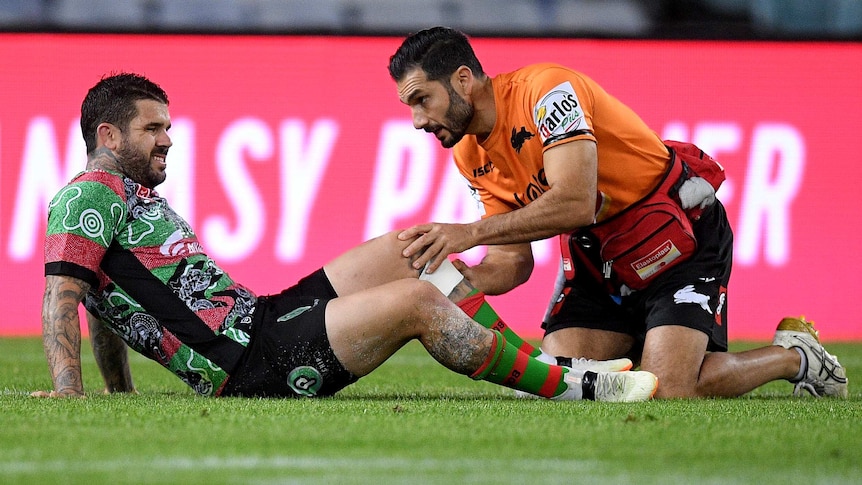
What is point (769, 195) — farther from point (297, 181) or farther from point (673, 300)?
point (673, 300)

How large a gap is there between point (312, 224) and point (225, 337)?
4746mm

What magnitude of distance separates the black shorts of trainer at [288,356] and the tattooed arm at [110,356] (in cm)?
58

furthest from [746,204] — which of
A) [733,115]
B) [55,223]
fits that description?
[55,223]

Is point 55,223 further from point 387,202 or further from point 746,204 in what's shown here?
point 746,204

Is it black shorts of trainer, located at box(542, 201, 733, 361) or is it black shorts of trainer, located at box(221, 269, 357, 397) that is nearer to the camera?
black shorts of trainer, located at box(221, 269, 357, 397)

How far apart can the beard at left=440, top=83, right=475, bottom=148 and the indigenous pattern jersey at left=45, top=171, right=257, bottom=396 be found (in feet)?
3.37

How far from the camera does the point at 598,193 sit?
487cm

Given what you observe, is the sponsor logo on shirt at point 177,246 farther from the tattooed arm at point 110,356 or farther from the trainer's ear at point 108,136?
the tattooed arm at point 110,356

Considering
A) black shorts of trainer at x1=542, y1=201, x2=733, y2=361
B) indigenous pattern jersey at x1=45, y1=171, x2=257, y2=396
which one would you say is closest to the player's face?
indigenous pattern jersey at x1=45, y1=171, x2=257, y2=396

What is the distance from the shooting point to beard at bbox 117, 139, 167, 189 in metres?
4.26

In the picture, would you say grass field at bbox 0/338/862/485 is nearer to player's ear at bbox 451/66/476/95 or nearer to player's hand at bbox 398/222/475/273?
player's hand at bbox 398/222/475/273

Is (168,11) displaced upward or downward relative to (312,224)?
upward

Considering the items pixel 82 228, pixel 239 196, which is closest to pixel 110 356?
pixel 82 228

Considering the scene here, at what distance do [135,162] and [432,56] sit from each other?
1.15 m
